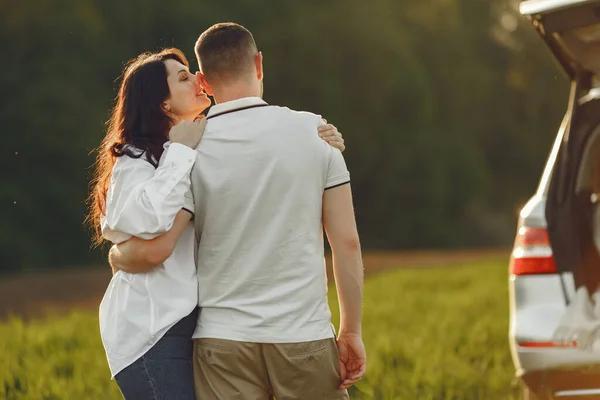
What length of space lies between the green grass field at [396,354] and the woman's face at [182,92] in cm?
328

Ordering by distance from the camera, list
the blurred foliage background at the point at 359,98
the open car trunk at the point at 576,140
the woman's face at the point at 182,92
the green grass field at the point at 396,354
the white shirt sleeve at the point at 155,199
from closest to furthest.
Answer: the white shirt sleeve at the point at 155,199 → the woman's face at the point at 182,92 → the open car trunk at the point at 576,140 → the green grass field at the point at 396,354 → the blurred foliage background at the point at 359,98

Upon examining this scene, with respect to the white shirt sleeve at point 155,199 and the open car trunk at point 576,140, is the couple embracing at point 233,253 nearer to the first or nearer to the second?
the white shirt sleeve at point 155,199

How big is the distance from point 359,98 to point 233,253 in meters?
29.7

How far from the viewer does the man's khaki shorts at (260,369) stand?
307 centimetres

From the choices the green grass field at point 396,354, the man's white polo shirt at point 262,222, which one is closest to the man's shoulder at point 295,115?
the man's white polo shirt at point 262,222

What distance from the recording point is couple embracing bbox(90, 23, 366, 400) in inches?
120

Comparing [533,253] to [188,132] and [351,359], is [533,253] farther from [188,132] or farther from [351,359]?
[188,132]

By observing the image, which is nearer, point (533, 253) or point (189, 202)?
point (189, 202)

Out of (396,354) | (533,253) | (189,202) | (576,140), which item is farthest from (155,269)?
(396,354)

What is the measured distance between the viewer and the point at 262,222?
3.06m

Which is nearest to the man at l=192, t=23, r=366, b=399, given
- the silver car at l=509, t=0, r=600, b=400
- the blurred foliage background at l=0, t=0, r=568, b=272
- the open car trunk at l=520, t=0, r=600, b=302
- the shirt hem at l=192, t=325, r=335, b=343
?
the shirt hem at l=192, t=325, r=335, b=343

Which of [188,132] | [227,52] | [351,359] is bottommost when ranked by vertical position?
[351,359]

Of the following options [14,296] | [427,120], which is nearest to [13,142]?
[14,296]

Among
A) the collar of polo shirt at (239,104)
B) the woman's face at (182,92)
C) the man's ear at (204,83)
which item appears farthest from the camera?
the woman's face at (182,92)
